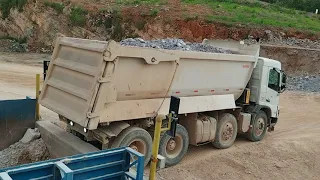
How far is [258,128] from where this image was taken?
10852 mm

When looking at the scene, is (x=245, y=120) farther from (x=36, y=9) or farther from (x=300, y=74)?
(x=36, y=9)

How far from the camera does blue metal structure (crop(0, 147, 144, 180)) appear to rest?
4.42m

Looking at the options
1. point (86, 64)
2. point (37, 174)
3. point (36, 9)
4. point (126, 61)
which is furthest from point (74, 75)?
point (36, 9)

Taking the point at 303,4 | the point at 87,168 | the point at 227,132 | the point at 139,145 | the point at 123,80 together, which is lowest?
the point at 227,132

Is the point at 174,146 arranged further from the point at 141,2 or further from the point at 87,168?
the point at 141,2

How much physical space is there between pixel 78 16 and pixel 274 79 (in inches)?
807

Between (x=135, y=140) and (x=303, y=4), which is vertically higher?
(x=303, y=4)

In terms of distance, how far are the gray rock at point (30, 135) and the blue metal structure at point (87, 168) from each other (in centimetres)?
405

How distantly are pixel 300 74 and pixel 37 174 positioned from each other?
20.9 m

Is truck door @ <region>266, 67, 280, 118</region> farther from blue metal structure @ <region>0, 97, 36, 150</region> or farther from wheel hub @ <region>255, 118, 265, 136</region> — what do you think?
blue metal structure @ <region>0, 97, 36, 150</region>

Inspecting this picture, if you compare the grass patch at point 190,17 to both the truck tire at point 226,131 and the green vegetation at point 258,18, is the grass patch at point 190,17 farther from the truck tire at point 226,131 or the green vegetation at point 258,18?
the truck tire at point 226,131

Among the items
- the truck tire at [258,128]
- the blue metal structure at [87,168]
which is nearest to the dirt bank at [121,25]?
the truck tire at [258,128]

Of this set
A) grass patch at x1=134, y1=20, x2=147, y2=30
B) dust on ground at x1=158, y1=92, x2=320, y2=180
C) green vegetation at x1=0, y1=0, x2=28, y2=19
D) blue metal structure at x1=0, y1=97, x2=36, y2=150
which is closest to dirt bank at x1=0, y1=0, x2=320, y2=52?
grass patch at x1=134, y1=20, x2=147, y2=30

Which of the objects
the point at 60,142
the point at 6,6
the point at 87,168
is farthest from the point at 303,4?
the point at 87,168
